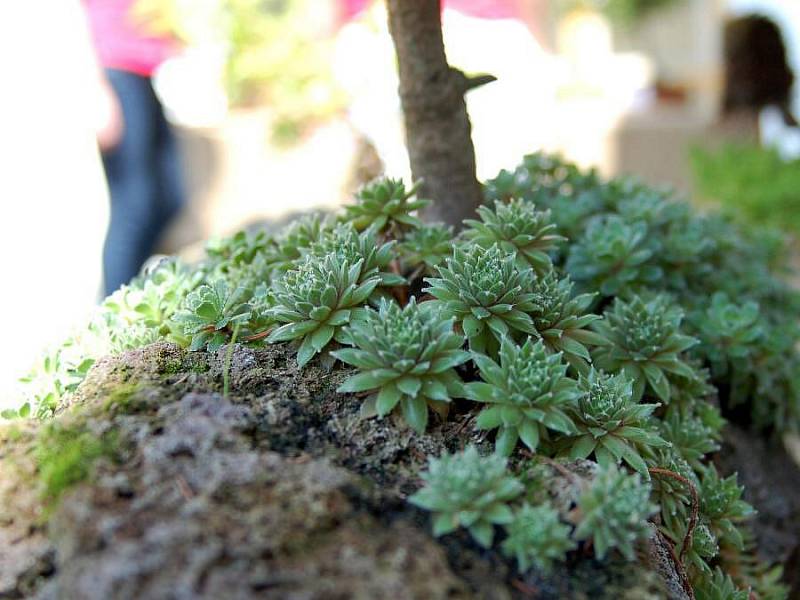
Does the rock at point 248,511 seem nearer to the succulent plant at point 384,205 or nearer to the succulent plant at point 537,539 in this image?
the succulent plant at point 537,539

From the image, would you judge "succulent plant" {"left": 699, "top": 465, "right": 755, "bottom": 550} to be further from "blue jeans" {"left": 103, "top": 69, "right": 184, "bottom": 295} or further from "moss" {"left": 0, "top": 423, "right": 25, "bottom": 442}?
"blue jeans" {"left": 103, "top": 69, "right": 184, "bottom": 295}

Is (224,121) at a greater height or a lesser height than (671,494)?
greater

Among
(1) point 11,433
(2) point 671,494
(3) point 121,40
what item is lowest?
(2) point 671,494

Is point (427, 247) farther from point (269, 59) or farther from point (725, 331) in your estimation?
point (269, 59)

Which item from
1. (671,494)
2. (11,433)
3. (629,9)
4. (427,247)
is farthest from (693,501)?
(629,9)

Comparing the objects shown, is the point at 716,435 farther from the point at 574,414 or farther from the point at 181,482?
the point at 181,482

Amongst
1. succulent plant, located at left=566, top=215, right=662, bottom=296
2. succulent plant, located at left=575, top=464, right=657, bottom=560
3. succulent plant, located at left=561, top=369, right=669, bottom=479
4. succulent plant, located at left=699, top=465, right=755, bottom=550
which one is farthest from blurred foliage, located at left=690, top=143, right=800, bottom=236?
succulent plant, located at left=575, top=464, right=657, bottom=560
